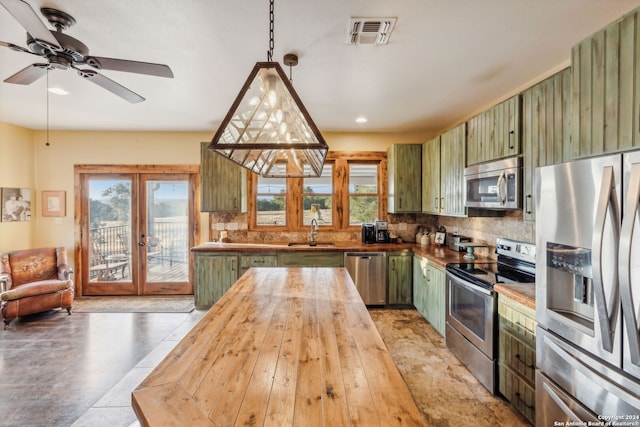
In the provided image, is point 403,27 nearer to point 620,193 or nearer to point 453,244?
point 620,193

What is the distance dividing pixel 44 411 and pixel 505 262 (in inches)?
162

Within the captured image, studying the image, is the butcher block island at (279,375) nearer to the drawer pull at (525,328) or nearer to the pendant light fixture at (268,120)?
the pendant light fixture at (268,120)

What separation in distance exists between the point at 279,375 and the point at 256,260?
3.07 meters

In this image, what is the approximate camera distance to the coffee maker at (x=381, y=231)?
4406mm

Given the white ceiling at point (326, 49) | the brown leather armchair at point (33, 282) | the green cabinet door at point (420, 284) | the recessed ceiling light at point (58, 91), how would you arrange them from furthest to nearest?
1. the green cabinet door at point (420, 284)
2. the brown leather armchair at point (33, 282)
3. the recessed ceiling light at point (58, 91)
4. the white ceiling at point (326, 49)

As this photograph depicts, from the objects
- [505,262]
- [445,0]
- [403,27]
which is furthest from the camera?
[505,262]

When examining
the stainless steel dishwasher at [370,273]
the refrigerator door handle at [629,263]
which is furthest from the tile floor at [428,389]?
the refrigerator door handle at [629,263]

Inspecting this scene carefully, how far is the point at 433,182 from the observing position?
13.1 ft

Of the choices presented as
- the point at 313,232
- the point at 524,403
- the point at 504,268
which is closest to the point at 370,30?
the point at 504,268

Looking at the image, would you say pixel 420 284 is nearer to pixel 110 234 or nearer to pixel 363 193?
pixel 363 193

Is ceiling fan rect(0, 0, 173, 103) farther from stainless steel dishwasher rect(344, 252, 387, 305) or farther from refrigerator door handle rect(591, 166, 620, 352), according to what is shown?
stainless steel dishwasher rect(344, 252, 387, 305)

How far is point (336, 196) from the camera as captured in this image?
473cm

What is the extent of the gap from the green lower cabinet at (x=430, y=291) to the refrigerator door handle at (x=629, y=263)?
1941 mm

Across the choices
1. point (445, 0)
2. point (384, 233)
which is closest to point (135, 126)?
point (384, 233)
